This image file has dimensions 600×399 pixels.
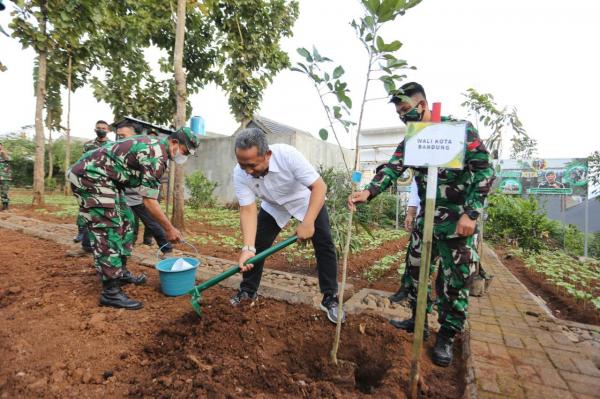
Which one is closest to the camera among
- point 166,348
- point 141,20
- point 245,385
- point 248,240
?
point 245,385

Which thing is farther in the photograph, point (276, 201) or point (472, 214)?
point (276, 201)

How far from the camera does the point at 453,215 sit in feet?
6.47

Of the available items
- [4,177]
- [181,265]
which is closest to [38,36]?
[4,177]

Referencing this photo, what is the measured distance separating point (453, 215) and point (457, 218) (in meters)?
0.03

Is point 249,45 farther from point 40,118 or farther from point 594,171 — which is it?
point 594,171

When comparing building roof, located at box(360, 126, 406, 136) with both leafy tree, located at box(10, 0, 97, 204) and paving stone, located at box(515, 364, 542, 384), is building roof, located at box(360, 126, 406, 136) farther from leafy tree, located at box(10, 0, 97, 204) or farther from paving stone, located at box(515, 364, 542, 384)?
paving stone, located at box(515, 364, 542, 384)

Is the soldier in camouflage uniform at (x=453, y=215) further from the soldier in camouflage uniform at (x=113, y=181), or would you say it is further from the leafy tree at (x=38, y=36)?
the leafy tree at (x=38, y=36)

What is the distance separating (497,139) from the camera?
379 cm

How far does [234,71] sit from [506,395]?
27.7 ft

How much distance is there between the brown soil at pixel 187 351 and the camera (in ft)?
4.93

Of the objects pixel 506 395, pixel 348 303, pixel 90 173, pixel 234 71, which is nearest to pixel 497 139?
pixel 348 303

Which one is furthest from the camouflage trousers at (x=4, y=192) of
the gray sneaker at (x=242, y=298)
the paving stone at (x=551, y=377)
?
the paving stone at (x=551, y=377)

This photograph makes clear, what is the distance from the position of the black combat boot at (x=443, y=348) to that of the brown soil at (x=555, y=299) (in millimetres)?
2006

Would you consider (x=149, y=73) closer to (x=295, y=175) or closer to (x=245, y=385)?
(x=295, y=175)
